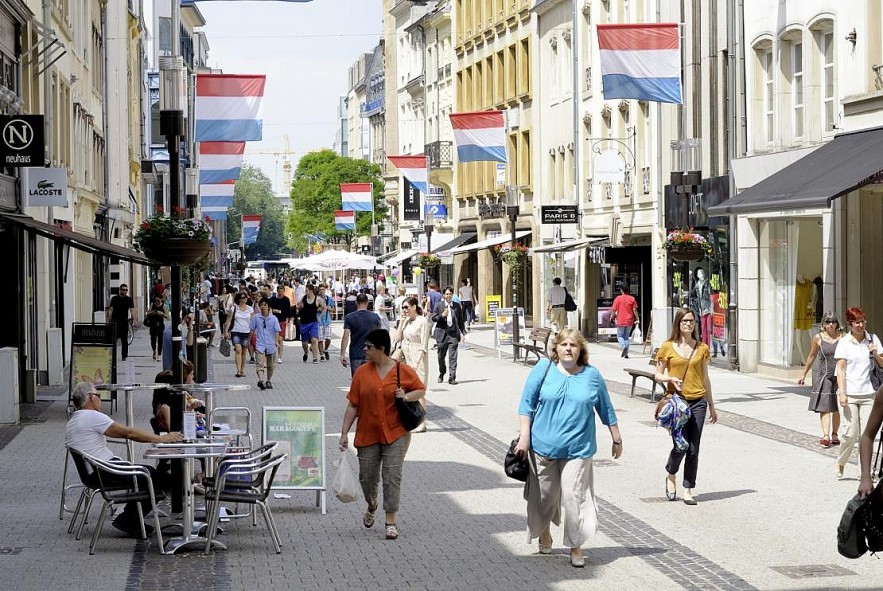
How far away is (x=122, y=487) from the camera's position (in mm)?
11367

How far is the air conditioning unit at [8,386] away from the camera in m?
19.7

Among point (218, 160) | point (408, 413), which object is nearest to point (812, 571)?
point (408, 413)

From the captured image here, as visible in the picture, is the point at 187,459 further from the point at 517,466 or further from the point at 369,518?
the point at 517,466

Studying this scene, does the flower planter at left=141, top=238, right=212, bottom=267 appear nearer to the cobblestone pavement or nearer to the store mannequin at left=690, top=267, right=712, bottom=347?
the cobblestone pavement

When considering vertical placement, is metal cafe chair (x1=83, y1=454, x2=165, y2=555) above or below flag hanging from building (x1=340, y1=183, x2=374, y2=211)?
below

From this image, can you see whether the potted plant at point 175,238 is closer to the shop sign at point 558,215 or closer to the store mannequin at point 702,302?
the store mannequin at point 702,302

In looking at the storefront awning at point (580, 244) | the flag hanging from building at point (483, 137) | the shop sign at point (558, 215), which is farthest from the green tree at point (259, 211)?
the flag hanging from building at point (483, 137)

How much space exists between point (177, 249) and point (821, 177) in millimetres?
11659

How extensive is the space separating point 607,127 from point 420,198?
30.6 metres

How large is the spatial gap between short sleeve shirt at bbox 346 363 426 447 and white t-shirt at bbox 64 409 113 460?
1931 mm

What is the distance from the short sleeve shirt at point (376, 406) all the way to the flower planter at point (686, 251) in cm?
1763

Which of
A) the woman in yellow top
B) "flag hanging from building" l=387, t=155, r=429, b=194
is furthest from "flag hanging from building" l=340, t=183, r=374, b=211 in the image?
the woman in yellow top

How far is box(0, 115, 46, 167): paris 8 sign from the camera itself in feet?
70.3

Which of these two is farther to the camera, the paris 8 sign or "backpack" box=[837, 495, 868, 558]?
the paris 8 sign
